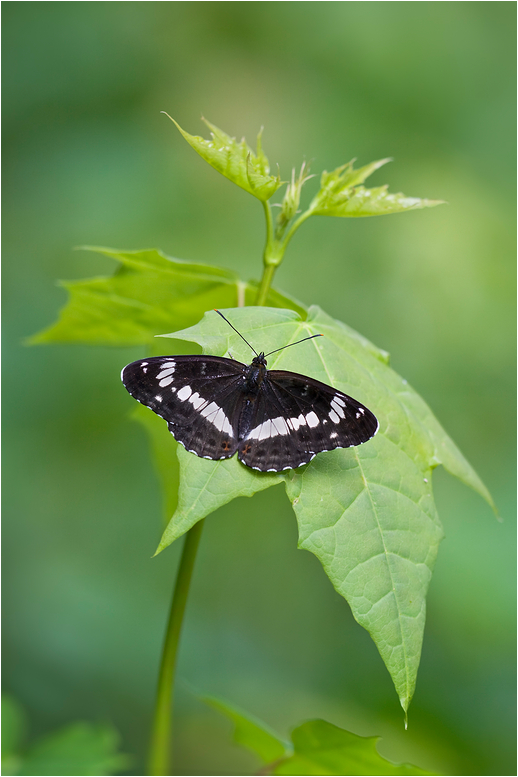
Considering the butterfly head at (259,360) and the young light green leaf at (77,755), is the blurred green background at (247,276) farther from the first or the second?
the butterfly head at (259,360)

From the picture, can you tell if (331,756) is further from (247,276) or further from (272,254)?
(247,276)

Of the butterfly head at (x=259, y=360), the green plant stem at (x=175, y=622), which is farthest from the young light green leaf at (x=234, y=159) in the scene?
the butterfly head at (x=259, y=360)

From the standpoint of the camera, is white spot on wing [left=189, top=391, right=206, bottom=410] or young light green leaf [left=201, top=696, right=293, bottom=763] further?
young light green leaf [left=201, top=696, right=293, bottom=763]

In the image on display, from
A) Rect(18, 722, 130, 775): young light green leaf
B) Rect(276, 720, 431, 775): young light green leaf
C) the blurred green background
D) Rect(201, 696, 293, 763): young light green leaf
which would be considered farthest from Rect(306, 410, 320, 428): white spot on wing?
the blurred green background

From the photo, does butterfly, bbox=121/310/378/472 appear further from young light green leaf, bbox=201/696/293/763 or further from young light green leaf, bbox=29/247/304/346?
young light green leaf, bbox=201/696/293/763

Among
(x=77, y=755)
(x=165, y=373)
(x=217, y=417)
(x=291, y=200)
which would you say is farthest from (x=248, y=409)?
(x=77, y=755)

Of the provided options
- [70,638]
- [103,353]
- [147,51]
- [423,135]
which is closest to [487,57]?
[423,135]

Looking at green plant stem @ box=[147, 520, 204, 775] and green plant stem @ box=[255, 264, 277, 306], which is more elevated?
green plant stem @ box=[255, 264, 277, 306]
